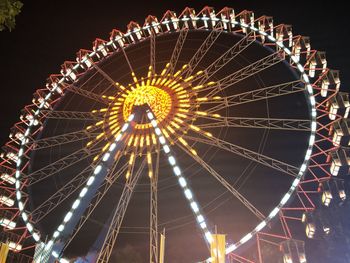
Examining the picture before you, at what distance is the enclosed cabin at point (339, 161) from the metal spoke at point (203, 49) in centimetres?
722

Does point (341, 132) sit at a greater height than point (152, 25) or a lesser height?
lesser

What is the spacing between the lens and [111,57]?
22.0 meters

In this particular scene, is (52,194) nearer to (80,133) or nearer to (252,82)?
(80,133)

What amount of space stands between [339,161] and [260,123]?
12.3ft

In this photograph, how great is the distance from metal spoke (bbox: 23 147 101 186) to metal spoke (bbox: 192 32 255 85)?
6.53 metres

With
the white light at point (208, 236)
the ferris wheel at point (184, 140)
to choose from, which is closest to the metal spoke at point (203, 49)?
the ferris wheel at point (184, 140)

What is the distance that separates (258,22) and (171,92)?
18.8ft

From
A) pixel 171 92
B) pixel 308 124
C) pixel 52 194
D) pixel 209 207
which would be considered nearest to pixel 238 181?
pixel 209 207

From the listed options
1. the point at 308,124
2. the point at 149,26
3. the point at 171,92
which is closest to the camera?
the point at 308,124

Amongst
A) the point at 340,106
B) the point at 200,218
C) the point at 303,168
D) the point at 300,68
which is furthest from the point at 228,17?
the point at 200,218

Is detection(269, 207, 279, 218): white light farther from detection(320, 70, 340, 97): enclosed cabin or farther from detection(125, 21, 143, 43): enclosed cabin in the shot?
detection(125, 21, 143, 43): enclosed cabin

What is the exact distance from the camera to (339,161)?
1481cm

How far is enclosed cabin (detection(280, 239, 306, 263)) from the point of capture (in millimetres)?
13352

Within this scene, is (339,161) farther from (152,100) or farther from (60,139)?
(60,139)
